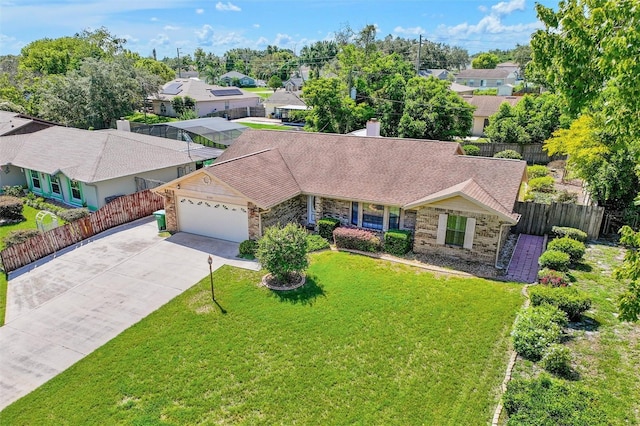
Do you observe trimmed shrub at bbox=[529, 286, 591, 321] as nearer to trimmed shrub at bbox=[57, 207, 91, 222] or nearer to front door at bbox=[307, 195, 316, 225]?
front door at bbox=[307, 195, 316, 225]

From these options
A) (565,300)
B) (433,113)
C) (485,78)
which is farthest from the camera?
(485,78)

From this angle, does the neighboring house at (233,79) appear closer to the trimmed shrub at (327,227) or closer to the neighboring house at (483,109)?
the neighboring house at (483,109)

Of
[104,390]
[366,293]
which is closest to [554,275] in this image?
[366,293]

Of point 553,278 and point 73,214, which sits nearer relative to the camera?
point 553,278

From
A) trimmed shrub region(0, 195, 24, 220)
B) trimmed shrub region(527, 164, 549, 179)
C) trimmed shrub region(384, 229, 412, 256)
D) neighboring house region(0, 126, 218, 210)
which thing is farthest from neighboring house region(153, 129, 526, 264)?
trimmed shrub region(527, 164, 549, 179)

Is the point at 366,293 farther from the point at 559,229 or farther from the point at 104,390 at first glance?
the point at 559,229

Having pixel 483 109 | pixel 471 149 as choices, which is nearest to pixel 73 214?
pixel 471 149

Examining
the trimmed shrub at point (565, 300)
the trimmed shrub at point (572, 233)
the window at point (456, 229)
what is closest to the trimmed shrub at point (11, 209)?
the window at point (456, 229)

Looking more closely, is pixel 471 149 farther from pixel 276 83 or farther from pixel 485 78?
pixel 276 83
